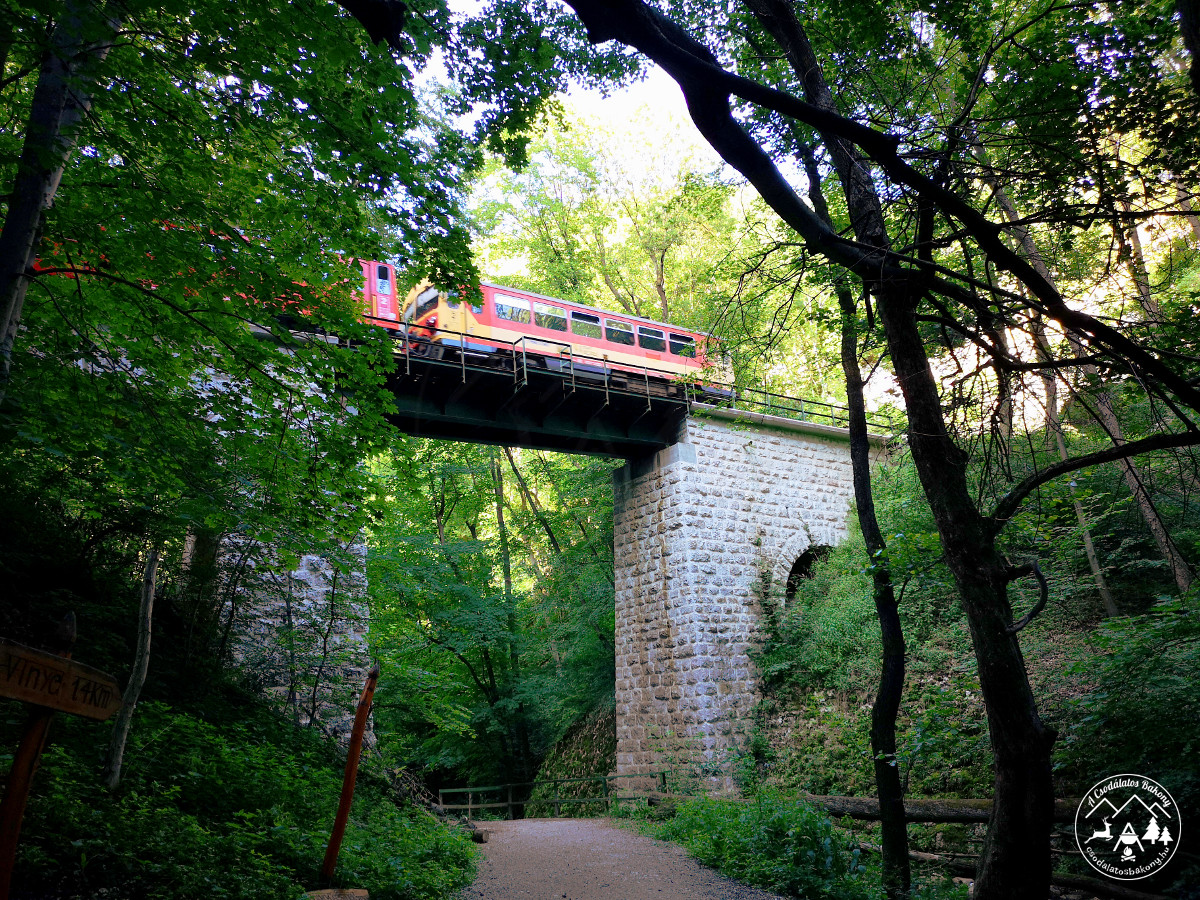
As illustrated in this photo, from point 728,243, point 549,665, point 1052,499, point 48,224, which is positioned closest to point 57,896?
point 48,224

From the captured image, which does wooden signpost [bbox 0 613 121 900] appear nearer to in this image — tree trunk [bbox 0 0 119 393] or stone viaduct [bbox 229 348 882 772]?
tree trunk [bbox 0 0 119 393]

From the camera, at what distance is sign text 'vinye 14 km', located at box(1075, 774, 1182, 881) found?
540 centimetres

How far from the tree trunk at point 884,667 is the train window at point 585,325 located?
10.6 metres

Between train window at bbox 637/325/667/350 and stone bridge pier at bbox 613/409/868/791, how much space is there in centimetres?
442

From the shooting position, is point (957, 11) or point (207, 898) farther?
point (957, 11)

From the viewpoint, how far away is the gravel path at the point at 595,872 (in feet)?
19.5

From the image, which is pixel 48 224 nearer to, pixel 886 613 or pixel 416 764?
pixel 886 613

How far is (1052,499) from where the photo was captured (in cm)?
548

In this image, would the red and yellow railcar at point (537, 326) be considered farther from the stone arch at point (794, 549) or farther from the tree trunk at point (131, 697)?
the tree trunk at point (131, 697)

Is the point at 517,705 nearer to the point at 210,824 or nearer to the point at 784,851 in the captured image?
the point at 784,851

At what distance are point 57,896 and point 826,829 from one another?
18.9ft

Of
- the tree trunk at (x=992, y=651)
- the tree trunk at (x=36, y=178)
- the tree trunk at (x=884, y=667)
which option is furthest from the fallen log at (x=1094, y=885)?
the tree trunk at (x=36, y=178)

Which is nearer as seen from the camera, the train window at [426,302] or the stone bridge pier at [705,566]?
the stone bridge pier at [705,566]

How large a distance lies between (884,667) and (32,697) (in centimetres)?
618
